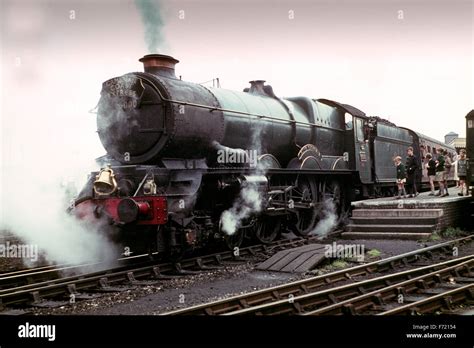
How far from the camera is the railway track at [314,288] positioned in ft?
15.5

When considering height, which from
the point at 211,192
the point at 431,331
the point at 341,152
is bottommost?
the point at 431,331

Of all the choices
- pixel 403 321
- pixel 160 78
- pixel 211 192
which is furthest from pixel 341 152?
pixel 403 321

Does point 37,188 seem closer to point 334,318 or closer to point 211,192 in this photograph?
point 211,192

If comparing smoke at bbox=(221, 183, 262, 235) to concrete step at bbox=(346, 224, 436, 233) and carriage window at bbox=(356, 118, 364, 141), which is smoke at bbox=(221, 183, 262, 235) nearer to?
concrete step at bbox=(346, 224, 436, 233)

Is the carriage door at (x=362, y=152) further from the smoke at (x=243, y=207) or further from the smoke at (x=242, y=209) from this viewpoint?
the smoke at (x=242, y=209)

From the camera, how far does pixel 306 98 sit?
1119cm

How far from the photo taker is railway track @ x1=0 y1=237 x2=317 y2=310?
5.73 meters

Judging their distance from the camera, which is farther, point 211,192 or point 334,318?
point 211,192

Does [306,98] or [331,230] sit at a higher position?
[306,98]

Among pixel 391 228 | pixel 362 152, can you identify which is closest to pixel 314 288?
pixel 391 228

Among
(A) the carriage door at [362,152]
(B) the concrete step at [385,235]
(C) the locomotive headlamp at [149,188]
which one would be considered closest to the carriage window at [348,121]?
(A) the carriage door at [362,152]

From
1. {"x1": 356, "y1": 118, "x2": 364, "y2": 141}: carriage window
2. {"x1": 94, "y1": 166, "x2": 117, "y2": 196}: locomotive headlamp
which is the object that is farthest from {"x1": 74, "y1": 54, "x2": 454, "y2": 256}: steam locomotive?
{"x1": 356, "y1": 118, "x2": 364, "y2": 141}: carriage window

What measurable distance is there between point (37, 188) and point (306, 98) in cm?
602

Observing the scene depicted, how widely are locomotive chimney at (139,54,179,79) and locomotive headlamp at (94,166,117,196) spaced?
5.91 ft
